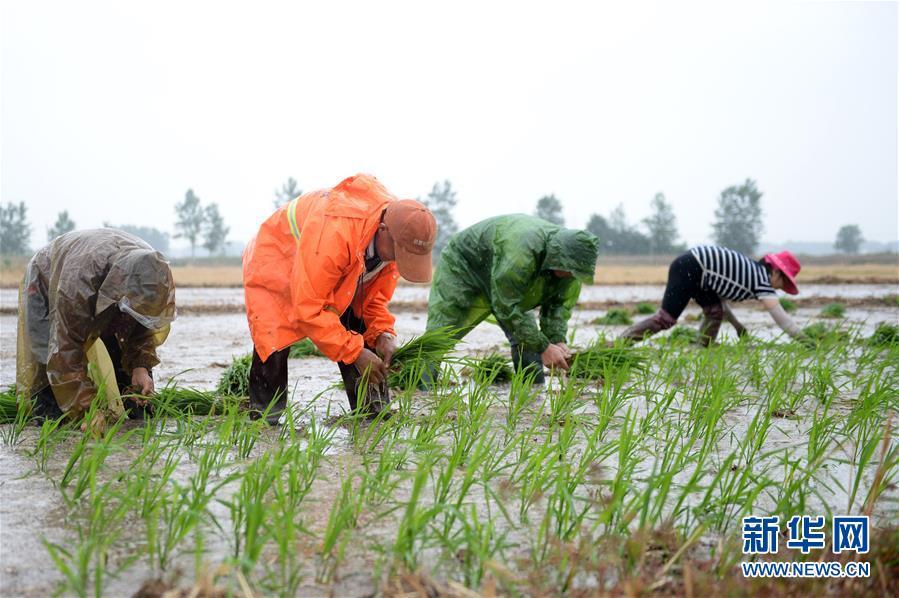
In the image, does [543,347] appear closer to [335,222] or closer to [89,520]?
[335,222]

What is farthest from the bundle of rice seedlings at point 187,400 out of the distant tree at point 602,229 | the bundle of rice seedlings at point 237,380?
the distant tree at point 602,229

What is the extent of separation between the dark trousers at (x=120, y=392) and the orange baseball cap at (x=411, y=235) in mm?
1424

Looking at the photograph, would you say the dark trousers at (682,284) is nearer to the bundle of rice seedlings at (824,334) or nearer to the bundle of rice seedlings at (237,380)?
the bundle of rice seedlings at (824,334)

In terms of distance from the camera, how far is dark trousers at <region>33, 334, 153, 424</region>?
3.65 meters

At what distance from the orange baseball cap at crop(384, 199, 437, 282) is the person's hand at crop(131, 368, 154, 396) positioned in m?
1.36

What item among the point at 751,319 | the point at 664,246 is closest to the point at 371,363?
the point at 751,319

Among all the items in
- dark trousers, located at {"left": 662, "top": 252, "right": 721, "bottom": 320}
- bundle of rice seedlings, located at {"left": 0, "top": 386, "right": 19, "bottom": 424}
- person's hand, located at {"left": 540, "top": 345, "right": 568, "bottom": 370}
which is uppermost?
dark trousers, located at {"left": 662, "top": 252, "right": 721, "bottom": 320}

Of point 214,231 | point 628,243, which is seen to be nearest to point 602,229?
point 628,243

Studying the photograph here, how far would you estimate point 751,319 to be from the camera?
Result: 1184 cm

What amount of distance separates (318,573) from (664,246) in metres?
74.3

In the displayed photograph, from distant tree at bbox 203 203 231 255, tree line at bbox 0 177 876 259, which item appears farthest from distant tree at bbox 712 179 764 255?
distant tree at bbox 203 203 231 255

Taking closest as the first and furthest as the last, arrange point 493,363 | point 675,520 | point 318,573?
point 318,573 → point 675,520 → point 493,363

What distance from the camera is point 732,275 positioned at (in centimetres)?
653

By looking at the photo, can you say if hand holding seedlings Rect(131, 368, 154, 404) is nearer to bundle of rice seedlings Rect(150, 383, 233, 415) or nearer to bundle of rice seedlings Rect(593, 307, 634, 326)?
bundle of rice seedlings Rect(150, 383, 233, 415)
